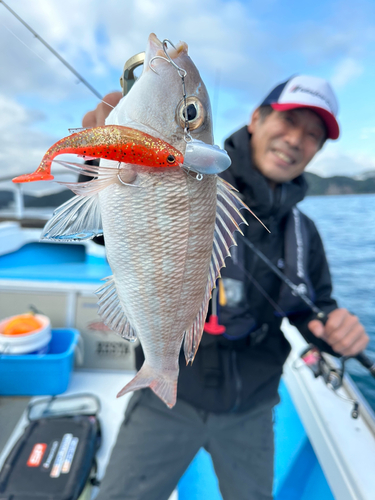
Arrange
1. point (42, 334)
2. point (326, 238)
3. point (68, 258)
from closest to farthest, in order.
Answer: point (42, 334)
point (68, 258)
point (326, 238)

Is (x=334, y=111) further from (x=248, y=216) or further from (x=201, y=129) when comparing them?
(x=201, y=129)

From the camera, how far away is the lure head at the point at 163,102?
2.13 ft

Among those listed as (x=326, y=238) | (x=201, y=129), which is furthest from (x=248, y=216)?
(x=326, y=238)

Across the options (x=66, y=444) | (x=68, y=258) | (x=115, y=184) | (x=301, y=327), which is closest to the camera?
(x=115, y=184)

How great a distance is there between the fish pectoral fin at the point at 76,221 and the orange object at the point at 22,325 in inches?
82.2

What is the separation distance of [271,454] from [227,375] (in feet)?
1.83

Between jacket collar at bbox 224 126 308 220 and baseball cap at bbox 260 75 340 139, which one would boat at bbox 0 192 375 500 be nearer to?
jacket collar at bbox 224 126 308 220

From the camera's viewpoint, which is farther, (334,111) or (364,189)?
(364,189)

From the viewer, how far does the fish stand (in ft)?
2.09

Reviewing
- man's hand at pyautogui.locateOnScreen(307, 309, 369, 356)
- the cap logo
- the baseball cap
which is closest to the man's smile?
the baseball cap

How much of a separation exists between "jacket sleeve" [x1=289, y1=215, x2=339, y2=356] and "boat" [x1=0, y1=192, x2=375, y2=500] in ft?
1.73

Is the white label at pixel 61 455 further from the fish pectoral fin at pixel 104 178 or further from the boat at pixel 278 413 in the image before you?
the fish pectoral fin at pixel 104 178

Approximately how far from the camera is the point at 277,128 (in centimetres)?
186

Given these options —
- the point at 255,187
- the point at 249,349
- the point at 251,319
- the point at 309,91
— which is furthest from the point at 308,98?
the point at 249,349
